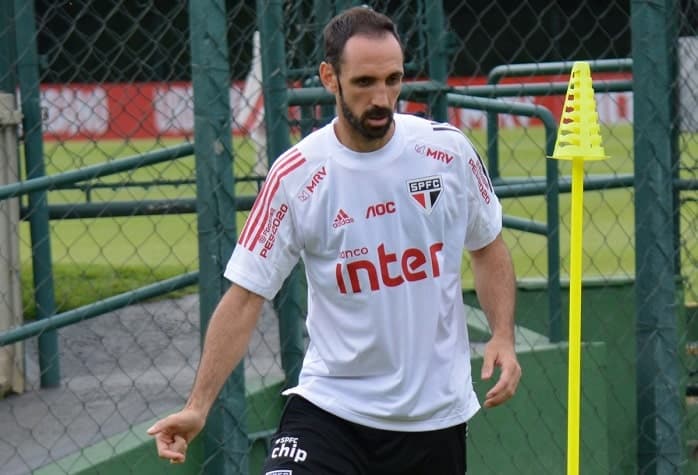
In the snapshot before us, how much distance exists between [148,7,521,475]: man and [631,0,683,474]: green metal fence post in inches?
62.7

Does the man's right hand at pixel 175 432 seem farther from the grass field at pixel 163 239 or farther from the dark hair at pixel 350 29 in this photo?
the grass field at pixel 163 239

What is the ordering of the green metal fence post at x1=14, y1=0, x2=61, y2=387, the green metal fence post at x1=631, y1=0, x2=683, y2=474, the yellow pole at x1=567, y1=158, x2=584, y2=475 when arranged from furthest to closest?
the green metal fence post at x1=14, y1=0, x2=61, y2=387, the green metal fence post at x1=631, y1=0, x2=683, y2=474, the yellow pole at x1=567, y1=158, x2=584, y2=475

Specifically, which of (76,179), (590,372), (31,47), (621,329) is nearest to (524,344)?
(590,372)

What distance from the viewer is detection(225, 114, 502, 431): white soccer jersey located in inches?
152

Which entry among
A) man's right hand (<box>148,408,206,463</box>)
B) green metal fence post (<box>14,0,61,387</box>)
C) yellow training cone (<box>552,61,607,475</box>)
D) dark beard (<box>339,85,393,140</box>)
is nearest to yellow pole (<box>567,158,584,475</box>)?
yellow training cone (<box>552,61,607,475</box>)

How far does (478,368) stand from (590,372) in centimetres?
59

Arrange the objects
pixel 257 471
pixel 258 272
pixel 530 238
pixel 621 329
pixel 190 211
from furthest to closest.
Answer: pixel 530 238
pixel 621 329
pixel 190 211
pixel 257 471
pixel 258 272

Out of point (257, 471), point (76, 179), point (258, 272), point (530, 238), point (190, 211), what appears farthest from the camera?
point (530, 238)

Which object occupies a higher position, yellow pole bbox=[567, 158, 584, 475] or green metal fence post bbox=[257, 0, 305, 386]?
green metal fence post bbox=[257, 0, 305, 386]

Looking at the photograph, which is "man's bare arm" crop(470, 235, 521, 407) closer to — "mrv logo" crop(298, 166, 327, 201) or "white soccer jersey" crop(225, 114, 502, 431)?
"white soccer jersey" crop(225, 114, 502, 431)

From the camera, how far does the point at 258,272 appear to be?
3863mm

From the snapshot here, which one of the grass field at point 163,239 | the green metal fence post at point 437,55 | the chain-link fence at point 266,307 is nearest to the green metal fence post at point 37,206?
the chain-link fence at point 266,307

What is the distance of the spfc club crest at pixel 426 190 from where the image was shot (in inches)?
153

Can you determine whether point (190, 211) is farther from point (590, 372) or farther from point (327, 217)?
point (327, 217)
